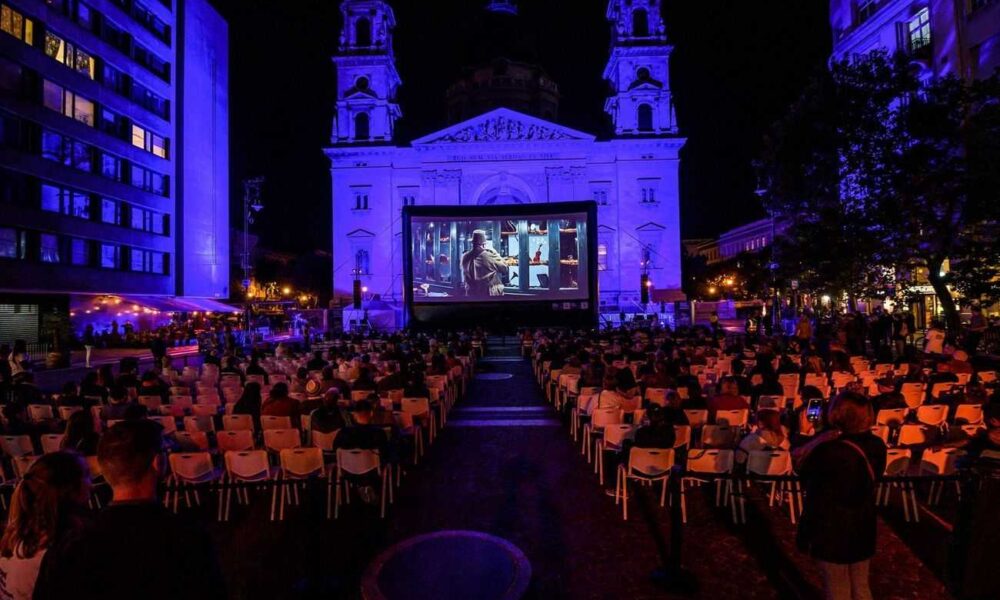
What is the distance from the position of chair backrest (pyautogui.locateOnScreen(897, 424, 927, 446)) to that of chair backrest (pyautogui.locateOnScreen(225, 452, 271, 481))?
7.25 metres

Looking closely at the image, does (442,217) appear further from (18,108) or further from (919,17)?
(919,17)

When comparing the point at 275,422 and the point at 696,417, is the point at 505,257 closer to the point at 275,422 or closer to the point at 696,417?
the point at 696,417

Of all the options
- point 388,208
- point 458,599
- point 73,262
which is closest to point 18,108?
point 73,262

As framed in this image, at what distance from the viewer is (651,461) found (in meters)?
6.11

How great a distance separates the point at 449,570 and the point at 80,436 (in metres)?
4.20

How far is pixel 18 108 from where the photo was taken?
2795 cm

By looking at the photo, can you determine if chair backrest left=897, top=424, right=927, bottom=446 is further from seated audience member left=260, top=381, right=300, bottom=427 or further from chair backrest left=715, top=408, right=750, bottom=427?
seated audience member left=260, top=381, right=300, bottom=427

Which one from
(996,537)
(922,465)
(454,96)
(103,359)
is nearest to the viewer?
(996,537)

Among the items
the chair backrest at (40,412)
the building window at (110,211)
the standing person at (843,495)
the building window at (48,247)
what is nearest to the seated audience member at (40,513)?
the standing person at (843,495)

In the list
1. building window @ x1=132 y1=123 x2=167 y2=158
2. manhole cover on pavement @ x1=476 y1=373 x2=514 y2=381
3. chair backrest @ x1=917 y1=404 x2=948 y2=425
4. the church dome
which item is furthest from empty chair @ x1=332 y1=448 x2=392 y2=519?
the church dome

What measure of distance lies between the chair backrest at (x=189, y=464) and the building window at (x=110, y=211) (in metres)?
34.9

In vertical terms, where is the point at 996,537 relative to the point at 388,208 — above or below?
below

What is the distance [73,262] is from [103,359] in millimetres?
8068

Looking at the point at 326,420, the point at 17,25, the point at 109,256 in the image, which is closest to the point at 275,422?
the point at 326,420
